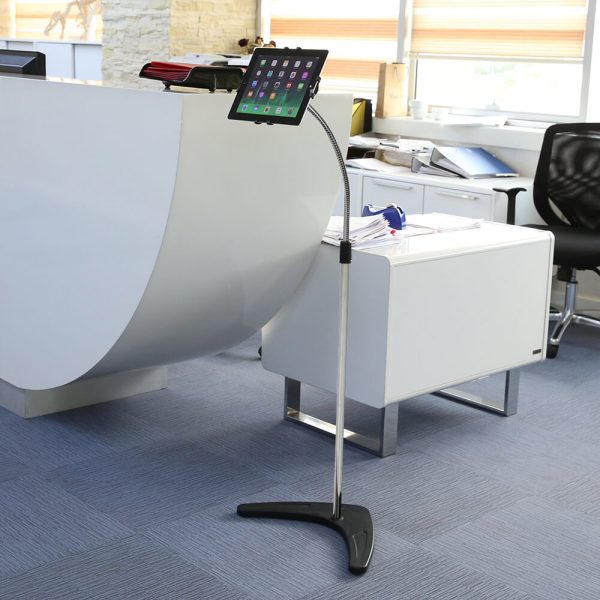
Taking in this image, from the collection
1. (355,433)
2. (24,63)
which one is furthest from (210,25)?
(355,433)

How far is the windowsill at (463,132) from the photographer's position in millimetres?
5125

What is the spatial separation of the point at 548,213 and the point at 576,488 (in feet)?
7.07

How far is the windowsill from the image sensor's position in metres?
5.12

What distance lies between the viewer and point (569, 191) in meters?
4.71

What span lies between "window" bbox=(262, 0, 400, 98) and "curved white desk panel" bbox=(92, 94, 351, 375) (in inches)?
128

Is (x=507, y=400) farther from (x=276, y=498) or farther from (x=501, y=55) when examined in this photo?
(x=501, y=55)

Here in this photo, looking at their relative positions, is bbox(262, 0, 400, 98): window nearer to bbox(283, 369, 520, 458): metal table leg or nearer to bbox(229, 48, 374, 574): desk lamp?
bbox(283, 369, 520, 458): metal table leg

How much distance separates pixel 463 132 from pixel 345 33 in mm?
Result: 1249

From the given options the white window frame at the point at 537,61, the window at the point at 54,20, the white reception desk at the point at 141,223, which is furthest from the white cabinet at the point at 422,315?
the window at the point at 54,20

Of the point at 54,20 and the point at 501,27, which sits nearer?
the point at 501,27

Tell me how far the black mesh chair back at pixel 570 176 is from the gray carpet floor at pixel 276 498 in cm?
116

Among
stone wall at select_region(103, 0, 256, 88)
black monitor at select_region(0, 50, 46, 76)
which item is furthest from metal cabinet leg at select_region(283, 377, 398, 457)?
stone wall at select_region(103, 0, 256, 88)

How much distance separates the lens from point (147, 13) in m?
6.21

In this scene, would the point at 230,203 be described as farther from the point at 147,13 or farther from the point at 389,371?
the point at 147,13
